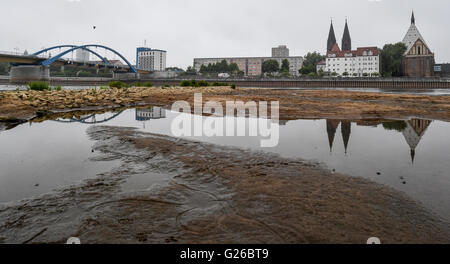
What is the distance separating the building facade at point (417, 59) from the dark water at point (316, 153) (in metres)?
114

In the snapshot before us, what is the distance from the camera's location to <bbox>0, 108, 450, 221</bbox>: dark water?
4691mm

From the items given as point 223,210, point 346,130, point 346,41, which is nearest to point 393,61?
point 346,41

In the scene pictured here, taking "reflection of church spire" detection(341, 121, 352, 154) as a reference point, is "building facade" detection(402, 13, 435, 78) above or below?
above

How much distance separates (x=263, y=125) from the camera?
11492 mm

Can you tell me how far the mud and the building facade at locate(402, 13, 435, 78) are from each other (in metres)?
120

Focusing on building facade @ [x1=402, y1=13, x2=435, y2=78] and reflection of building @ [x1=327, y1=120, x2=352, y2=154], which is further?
building facade @ [x1=402, y1=13, x2=435, y2=78]

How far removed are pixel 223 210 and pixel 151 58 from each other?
665 ft

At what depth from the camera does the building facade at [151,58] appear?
194625mm

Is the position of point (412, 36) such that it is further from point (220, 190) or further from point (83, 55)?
point (83, 55)

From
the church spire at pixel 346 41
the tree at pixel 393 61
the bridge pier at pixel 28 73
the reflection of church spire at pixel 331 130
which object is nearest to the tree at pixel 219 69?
the church spire at pixel 346 41

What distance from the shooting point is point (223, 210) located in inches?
147

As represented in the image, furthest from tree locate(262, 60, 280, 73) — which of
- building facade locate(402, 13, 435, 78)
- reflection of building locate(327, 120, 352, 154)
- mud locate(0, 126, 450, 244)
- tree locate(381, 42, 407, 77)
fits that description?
mud locate(0, 126, 450, 244)

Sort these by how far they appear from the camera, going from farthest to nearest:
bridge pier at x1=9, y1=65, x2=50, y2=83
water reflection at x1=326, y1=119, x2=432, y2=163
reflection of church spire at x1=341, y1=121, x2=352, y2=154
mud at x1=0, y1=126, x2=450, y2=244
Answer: bridge pier at x1=9, y1=65, x2=50, y2=83 → reflection of church spire at x1=341, y1=121, x2=352, y2=154 → water reflection at x1=326, y1=119, x2=432, y2=163 → mud at x1=0, y1=126, x2=450, y2=244

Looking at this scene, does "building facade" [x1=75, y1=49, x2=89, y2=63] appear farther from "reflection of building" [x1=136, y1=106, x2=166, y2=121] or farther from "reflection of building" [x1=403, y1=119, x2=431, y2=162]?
"reflection of building" [x1=403, y1=119, x2=431, y2=162]
